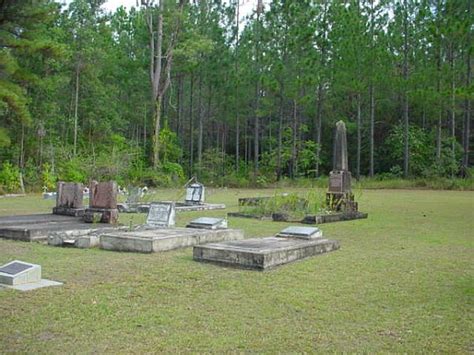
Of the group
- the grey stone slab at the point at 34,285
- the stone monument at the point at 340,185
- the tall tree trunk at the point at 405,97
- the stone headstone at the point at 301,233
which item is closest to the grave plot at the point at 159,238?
the stone headstone at the point at 301,233

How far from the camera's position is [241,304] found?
5.11m

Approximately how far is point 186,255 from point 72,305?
2.94m

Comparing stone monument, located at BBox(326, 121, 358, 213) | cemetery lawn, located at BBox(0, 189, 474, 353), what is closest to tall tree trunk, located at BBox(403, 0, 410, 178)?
stone monument, located at BBox(326, 121, 358, 213)

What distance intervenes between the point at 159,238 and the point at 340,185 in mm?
8106

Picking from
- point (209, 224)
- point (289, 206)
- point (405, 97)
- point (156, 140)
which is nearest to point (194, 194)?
point (289, 206)

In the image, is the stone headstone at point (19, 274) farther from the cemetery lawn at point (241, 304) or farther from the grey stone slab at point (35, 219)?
the grey stone slab at point (35, 219)

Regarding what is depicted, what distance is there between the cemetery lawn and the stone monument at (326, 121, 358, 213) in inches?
245

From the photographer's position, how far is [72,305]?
16.3ft

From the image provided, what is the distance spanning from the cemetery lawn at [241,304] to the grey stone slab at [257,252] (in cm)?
15

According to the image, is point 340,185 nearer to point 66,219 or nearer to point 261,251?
point 66,219

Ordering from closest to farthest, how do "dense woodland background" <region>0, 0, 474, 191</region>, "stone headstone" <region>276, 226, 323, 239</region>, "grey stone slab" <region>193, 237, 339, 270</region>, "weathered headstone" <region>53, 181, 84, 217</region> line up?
"grey stone slab" <region>193, 237, 339, 270</region>
"stone headstone" <region>276, 226, 323, 239</region>
"weathered headstone" <region>53, 181, 84, 217</region>
"dense woodland background" <region>0, 0, 474, 191</region>

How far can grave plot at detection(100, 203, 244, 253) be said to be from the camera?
8.09 m

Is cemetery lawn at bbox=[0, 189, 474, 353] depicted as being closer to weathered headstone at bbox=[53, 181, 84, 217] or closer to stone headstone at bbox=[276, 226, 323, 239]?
stone headstone at bbox=[276, 226, 323, 239]

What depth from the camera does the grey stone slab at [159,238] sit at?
318 inches
